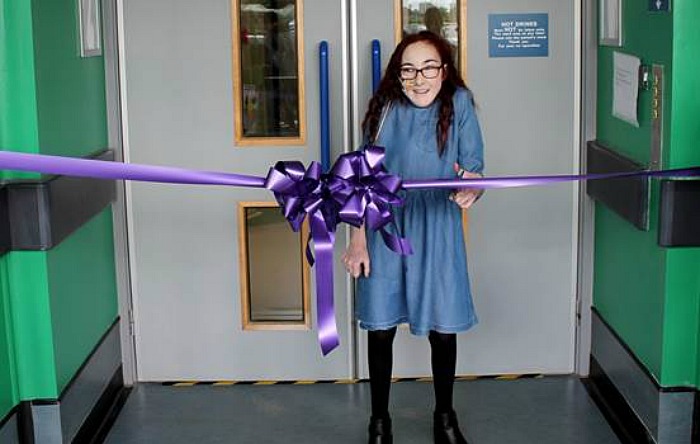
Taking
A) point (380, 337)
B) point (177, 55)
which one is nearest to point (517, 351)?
point (380, 337)

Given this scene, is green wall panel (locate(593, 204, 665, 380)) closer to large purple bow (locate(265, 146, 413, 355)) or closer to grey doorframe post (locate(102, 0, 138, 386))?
large purple bow (locate(265, 146, 413, 355))

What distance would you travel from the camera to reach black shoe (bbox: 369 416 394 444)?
352 centimetres

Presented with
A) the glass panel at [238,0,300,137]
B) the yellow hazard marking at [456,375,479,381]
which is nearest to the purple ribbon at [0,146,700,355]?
the glass panel at [238,0,300,137]

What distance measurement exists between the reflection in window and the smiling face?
0.97m

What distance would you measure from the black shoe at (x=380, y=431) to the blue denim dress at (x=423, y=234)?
1.13 ft

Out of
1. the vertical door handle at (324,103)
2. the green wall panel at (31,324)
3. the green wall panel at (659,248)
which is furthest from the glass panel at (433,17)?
the green wall panel at (31,324)

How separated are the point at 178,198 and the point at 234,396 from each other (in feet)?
2.59

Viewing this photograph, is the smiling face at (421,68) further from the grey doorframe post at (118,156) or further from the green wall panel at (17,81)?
the grey doorframe post at (118,156)

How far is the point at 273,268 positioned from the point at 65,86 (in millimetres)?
1110

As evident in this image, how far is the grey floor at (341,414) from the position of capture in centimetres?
371

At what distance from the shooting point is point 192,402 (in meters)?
4.05

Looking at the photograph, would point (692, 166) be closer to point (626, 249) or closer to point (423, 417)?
point (626, 249)

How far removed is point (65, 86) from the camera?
11.4ft

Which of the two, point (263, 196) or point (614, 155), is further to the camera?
point (263, 196)
